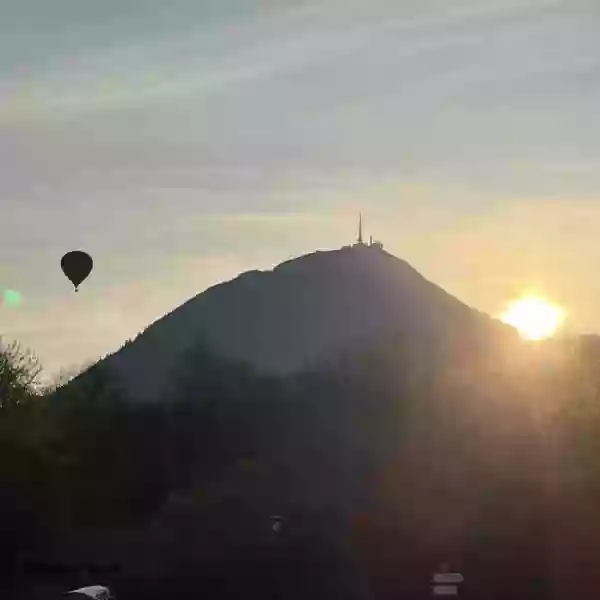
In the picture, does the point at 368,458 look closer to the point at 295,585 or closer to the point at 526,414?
the point at 526,414

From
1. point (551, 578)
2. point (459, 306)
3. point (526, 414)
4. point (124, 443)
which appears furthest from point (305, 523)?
point (459, 306)

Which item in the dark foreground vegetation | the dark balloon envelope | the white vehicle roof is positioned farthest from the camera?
the dark balloon envelope

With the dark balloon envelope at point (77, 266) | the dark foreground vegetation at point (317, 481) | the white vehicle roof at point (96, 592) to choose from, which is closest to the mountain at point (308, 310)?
the dark foreground vegetation at point (317, 481)

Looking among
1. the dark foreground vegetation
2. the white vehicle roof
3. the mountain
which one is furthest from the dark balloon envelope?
the mountain

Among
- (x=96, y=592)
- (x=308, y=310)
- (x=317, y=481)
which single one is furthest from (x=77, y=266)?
(x=308, y=310)

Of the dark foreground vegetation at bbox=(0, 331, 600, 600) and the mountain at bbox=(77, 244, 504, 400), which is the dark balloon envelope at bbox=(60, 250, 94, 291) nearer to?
the dark foreground vegetation at bbox=(0, 331, 600, 600)

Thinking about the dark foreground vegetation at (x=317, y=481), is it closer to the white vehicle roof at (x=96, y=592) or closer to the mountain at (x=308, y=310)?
the white vehicle roof at (x=96, y=592)
